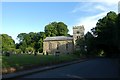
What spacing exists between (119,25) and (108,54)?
5764 centimetres

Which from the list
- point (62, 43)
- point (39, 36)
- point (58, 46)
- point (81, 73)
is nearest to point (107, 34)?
point (81, 73)

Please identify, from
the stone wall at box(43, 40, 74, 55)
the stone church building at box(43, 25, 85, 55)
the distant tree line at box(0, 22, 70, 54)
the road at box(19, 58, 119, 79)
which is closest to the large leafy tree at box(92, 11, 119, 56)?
the stone church building at box(43, 25, 85, 55)

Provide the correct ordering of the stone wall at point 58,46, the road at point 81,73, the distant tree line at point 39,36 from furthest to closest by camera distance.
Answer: the stone wall at point 58,46 → the distant tree line at point 39,36 → the road at point 81,73

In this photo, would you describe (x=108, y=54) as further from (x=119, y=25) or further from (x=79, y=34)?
(x=119, y=25)

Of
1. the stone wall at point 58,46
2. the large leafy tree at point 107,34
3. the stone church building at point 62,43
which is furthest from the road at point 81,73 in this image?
the stone wall at point 58,46

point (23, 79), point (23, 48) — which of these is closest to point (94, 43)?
point (23, 48)

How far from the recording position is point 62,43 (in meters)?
142

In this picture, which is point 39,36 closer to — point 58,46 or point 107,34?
point 58,46

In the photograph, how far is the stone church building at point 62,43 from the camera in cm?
13500

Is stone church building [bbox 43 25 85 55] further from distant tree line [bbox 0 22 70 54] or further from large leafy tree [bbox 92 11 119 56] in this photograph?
large leafy tree [bbox 92 11 119 56]

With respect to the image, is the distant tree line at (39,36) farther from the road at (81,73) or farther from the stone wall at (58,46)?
the road at (81,73)

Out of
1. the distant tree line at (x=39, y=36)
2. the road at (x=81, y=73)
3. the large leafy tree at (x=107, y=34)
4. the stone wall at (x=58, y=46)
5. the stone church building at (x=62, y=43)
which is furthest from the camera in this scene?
the stone wall at (x=58, y=46)

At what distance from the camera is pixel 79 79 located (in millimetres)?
16750

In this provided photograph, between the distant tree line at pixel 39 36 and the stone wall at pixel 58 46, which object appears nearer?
the distant tree line at pixel 39 36
